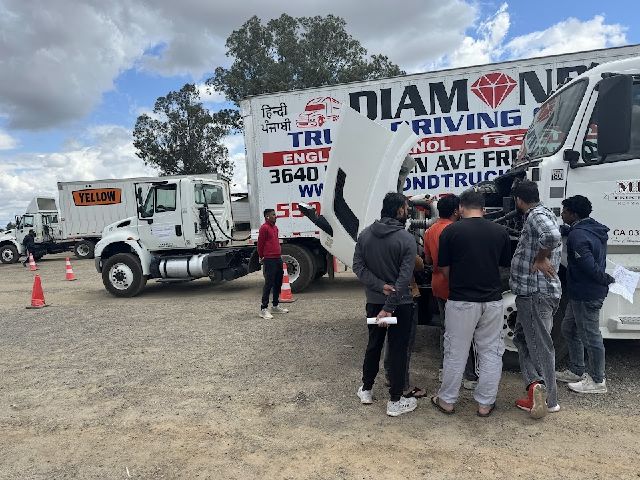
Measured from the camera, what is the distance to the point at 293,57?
102 ft

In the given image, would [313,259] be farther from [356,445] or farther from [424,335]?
[356,445]

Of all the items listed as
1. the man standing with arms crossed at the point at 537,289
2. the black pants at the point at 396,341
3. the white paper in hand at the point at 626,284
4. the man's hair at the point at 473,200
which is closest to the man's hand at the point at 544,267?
the man standing with arms crossed at the point at 537,289

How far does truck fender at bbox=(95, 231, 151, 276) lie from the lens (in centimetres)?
1057

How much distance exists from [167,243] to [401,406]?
25.3 feet

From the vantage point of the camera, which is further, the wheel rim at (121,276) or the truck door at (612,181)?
the wheel rim at (121,276)

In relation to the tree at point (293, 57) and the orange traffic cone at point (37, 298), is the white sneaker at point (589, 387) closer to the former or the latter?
the orange traffic cone at point (37, 298)

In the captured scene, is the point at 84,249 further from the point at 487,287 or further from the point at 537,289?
the point at 537,289

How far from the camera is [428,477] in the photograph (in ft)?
10.2

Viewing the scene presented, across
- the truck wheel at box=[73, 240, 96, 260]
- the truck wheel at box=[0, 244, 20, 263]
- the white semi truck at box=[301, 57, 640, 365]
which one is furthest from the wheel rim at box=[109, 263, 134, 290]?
the truck wheel at box=[0, 244, 20, 263]

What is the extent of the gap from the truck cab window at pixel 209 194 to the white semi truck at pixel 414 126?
1.20 m

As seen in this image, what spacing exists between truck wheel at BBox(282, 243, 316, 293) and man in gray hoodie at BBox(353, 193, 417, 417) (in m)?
6.01

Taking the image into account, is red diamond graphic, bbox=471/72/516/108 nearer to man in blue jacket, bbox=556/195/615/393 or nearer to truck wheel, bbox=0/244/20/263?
man in blue jacket, bbox=556/195/615/393

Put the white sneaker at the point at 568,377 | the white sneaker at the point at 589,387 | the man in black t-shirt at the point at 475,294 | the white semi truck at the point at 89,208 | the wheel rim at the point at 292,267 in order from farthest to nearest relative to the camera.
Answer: the white semi truck at the point at 89,208
the wheel rim at the point at 292,267
the white sneaker at the point at 568,377
the white sneaker at the point at 589,387
the man in black t-shirt at the point at 475,294

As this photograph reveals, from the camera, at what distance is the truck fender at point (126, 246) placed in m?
10.6
